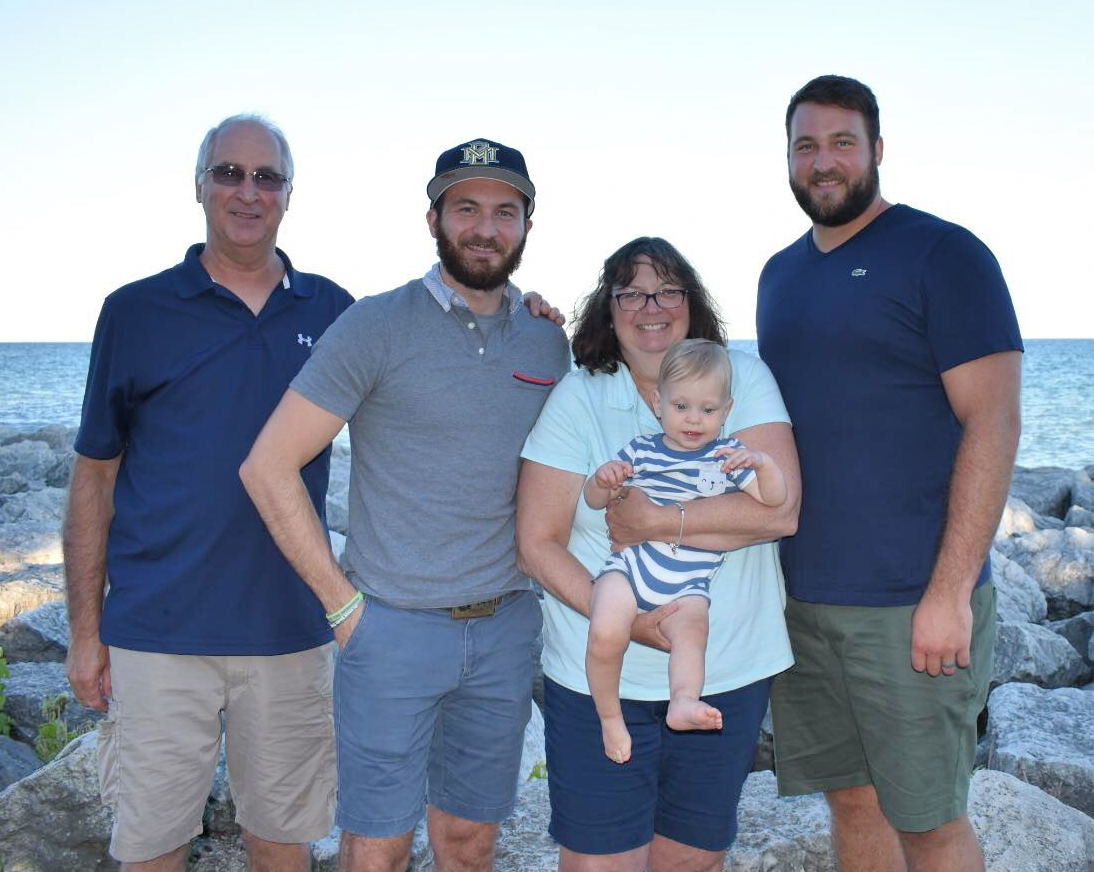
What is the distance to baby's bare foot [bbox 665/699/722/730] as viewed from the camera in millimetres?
2930

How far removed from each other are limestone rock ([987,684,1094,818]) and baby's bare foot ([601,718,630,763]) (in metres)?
3.60

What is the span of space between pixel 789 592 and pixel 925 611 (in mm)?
512

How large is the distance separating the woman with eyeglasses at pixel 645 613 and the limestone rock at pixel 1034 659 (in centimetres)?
588

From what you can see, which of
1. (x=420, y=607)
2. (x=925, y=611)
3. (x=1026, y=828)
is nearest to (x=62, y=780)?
(x=420, y=607)

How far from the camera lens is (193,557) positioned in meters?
3.68

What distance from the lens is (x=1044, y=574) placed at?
11758mm

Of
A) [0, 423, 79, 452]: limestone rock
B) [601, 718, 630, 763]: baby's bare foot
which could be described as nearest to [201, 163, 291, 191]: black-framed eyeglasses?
[601, 718, 630, 763]: baby's bare foot

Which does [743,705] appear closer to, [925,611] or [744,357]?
[925,611]

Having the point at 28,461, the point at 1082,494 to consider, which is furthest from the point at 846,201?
the point at 28,461

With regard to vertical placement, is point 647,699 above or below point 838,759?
above

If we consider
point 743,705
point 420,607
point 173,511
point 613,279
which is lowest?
point 743,705

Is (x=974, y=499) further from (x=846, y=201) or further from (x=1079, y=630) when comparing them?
(x=1079, y=630)

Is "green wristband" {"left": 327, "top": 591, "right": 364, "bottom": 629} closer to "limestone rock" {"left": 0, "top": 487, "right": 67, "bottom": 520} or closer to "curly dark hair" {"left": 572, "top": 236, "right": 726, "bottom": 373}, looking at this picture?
"curly dark hair" {"left": 572, "top": 236, "right": 726, "bottom": 373}

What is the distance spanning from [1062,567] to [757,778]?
8509 mm
